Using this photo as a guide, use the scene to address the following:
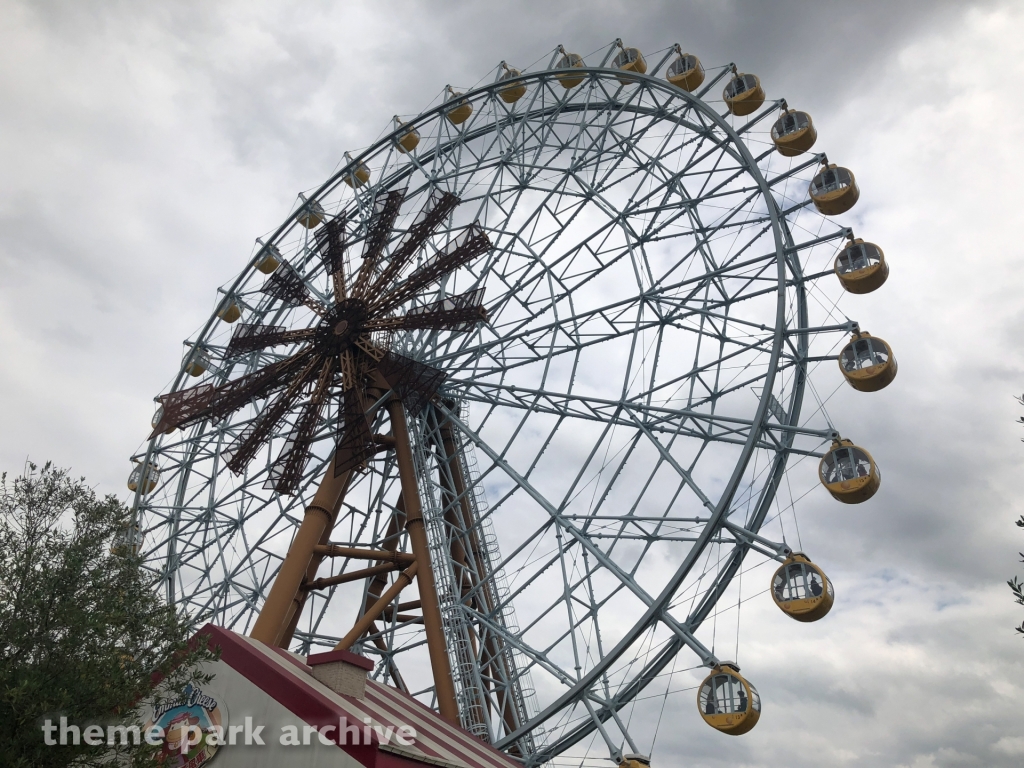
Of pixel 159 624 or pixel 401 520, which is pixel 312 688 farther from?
pixel 401 520

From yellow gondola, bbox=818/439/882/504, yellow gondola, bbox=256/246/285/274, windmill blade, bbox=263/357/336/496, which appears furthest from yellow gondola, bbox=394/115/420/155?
yellow gondola, bbox=818/439/882/504

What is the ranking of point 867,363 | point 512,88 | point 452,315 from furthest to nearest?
point 512,88, point 452,315, point 867,363

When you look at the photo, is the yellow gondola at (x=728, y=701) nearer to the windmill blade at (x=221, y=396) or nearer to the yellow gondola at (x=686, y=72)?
the windmill blade at (x=221, y=396)

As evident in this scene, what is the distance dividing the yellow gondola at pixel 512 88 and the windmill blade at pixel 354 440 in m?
10.00

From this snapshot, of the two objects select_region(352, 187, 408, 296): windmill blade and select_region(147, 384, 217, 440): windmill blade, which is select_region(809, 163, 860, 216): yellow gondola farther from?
select_region(147, 384, 217, 440): windmill blade

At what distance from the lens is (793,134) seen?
18125mm

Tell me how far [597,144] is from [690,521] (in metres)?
10.3

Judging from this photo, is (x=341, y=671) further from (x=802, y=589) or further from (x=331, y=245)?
(x=331, y=245)

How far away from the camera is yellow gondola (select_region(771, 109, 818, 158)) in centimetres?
1808

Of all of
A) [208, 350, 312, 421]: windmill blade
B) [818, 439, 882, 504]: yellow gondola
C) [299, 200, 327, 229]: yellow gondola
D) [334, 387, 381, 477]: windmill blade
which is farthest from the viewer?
[299, 200, 327, 229]: yellow gondola

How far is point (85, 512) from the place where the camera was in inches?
434

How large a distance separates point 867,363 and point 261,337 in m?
14.7

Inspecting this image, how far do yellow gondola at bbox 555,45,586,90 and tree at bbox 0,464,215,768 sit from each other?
1586cm

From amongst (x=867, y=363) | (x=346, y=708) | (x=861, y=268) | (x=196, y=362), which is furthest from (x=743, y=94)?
(x=196, y=362)
